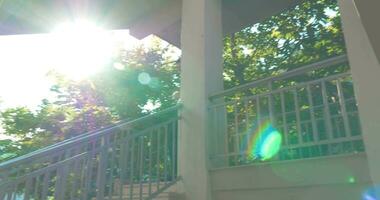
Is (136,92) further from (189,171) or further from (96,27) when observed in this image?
(189,171)

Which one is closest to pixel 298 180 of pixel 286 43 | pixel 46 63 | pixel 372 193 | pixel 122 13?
pixel 372 193

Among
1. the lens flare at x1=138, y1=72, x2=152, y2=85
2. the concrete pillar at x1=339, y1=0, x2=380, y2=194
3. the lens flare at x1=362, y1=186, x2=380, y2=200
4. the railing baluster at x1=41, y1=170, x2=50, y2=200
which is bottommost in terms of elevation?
the lens flare at x1=362, y1=186, x2=380, y2=200

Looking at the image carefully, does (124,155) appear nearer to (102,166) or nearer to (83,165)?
(102,166)

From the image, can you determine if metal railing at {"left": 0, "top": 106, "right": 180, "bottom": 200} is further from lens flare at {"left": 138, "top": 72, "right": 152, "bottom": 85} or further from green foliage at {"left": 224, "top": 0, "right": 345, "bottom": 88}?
lens flare at {"left": 138, "top": 72, "right": 152, "bottom": 85}

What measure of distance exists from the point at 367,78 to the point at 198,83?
1612 millimetres

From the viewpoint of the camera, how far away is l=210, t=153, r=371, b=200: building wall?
232 centimetres

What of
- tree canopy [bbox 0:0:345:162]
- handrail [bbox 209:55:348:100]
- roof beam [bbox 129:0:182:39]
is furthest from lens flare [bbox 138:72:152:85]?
handrail [bbox 209:55:348:100]

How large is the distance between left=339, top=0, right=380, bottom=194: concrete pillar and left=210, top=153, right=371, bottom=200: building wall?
85mm

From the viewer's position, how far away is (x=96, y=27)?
511cm

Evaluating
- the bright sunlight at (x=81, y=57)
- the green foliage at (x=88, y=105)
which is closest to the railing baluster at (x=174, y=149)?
the green foliage at (x=88, y=105)

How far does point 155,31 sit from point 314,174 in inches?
131

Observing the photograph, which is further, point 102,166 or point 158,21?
point 158,21

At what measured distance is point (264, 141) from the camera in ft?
10.6

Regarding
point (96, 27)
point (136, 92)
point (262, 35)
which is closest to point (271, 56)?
point (262, 35)
